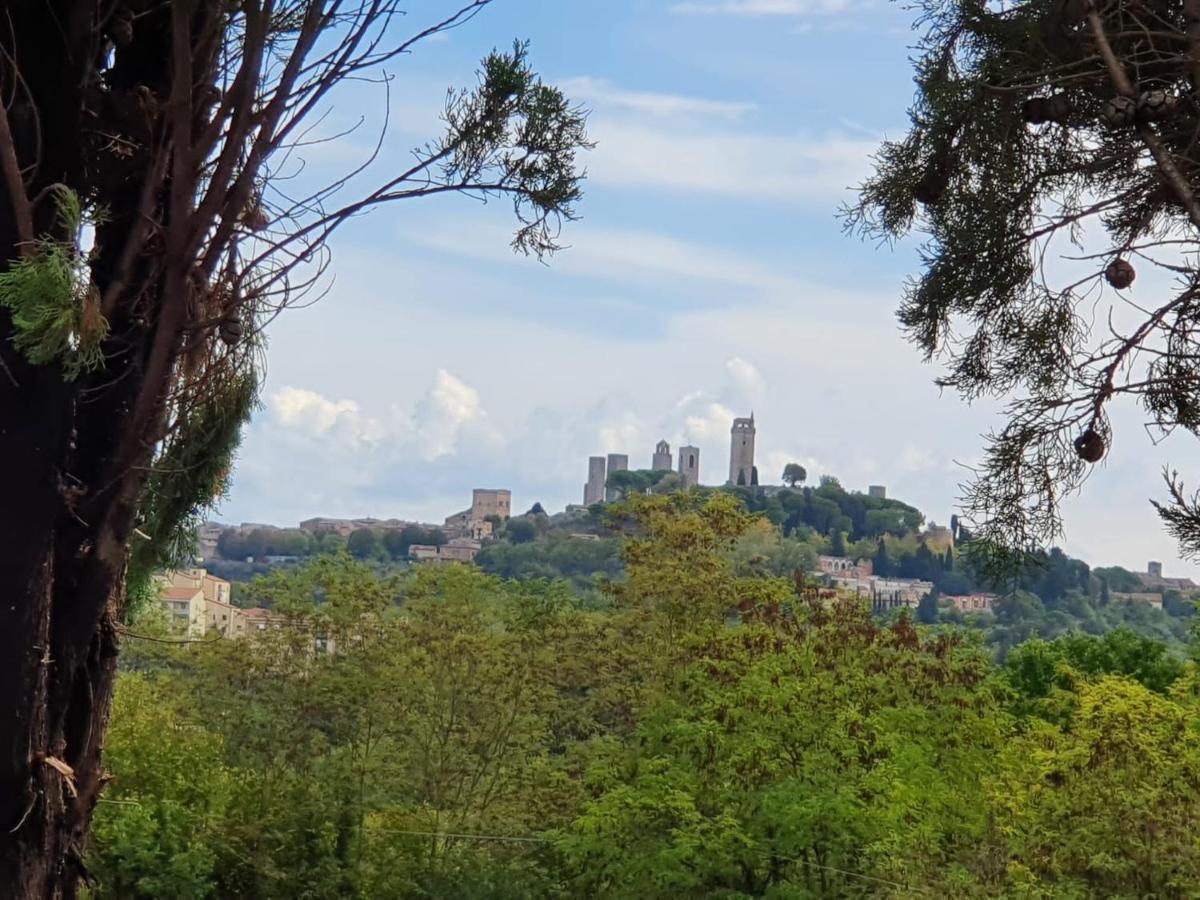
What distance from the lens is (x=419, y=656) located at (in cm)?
811

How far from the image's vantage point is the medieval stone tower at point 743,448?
1464cm

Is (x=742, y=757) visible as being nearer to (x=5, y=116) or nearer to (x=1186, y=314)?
(x=1186, y=314)

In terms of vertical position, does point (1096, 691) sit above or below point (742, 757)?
above

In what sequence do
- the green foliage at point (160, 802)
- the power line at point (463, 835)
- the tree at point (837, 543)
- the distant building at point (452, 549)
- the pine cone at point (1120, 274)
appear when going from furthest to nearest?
the tree at point (837, 543)
the distant building at point (452, 549)
the power line at point (463, 835)
the green foliage at point (160, 802)
the pine cone at point (1120, 274)

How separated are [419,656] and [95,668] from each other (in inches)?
237

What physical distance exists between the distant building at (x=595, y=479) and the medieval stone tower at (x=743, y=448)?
1380 millimetres

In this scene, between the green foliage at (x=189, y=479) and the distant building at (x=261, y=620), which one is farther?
the distant building at (x=261, y=620)

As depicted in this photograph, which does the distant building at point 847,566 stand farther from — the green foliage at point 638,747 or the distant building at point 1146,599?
the green foliage at point 638,747

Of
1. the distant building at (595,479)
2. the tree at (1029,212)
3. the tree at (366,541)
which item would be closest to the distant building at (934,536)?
the distant building at (595,479)

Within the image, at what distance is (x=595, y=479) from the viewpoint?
16.1 m

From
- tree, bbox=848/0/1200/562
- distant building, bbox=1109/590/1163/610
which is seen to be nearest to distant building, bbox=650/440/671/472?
distant building, bbox=1109/590/1163/610

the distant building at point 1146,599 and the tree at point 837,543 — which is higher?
the tree at point 837,543

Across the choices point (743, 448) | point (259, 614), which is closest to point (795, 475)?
point (743, 448)

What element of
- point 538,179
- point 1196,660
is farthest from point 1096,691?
point 538,179
